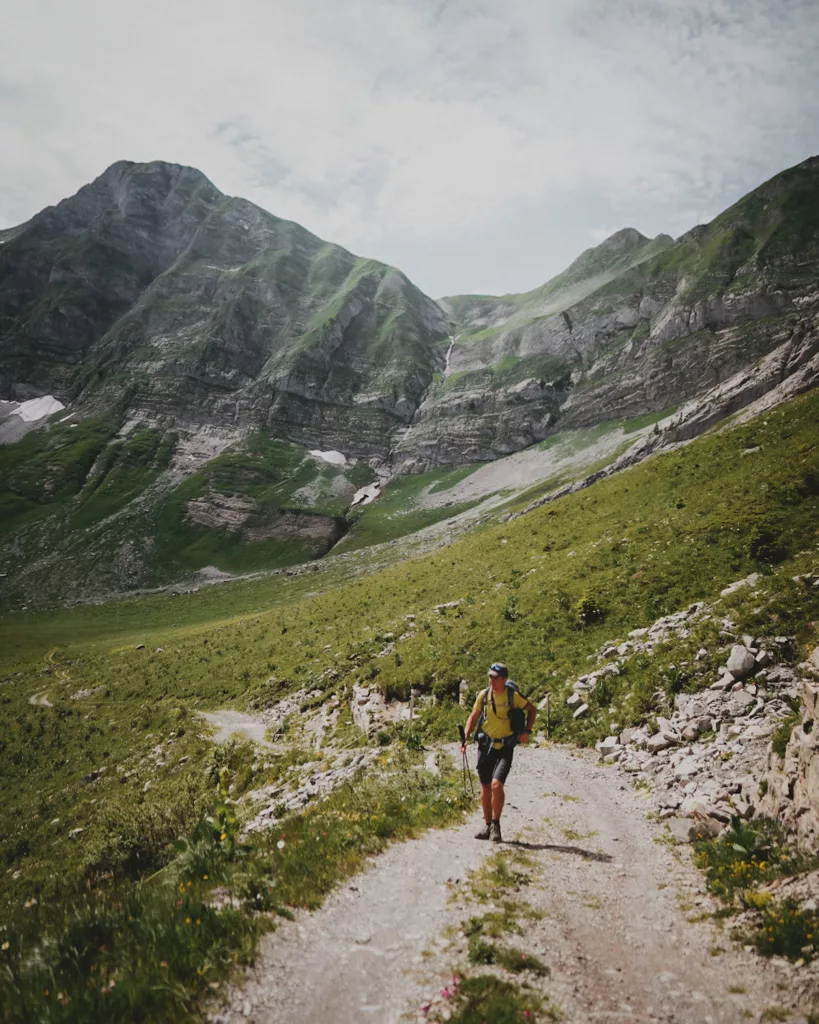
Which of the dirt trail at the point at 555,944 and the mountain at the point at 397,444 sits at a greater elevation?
the mountain at the point at 397,444

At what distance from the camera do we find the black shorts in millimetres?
10570

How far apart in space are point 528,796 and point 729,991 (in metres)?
7.34

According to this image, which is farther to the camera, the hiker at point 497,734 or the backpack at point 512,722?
the backpack at point 512,722

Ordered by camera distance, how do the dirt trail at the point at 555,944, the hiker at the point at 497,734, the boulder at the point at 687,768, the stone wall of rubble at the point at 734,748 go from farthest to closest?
the boulder at the point at 687,768, the hiker at the point at 497,734, the stone wall of rubble at the point at 734,748, the dirt trail at the point at 555,944

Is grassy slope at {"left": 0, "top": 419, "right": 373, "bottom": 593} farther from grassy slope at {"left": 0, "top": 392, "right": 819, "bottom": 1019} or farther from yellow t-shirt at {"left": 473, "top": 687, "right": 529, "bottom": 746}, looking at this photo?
yellow t-shirt at {"left": 473, "top": 687, "right": 529, "bottom": 746}

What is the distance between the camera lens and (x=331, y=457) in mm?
191125

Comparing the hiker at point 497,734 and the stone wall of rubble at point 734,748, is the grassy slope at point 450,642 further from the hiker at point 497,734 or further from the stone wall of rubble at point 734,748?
the hiker at point 497,734

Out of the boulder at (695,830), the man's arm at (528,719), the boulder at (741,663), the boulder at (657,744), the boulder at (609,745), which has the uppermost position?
the man's arm at (528,719)

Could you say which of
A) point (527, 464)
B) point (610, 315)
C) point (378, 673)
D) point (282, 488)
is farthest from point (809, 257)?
point (378, 673)

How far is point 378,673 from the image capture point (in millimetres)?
23547

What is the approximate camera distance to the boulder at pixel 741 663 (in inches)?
553

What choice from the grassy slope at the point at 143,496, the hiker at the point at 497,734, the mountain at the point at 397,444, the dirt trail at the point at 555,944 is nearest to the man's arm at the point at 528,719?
the hiker at the point at 497,734

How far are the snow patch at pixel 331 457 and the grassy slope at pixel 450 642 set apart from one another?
5732 inches

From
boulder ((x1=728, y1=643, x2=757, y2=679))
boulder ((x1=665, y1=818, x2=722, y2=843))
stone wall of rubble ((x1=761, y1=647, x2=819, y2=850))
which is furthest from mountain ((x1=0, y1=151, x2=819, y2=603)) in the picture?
stone wall of rubble ((x1=761, y1=647, x2=819, y2=850))
